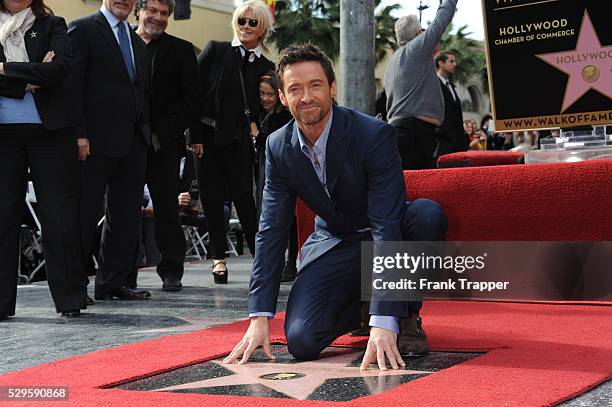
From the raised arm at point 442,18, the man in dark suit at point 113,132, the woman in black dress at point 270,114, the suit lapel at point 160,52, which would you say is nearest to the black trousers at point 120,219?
the man in dark suit at point 113,132

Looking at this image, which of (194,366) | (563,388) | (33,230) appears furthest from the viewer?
(33,230)

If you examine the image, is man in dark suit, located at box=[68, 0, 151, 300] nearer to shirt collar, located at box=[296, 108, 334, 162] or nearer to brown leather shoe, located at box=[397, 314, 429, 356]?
shirt collar, located at box=[296, 108, 334, 162]

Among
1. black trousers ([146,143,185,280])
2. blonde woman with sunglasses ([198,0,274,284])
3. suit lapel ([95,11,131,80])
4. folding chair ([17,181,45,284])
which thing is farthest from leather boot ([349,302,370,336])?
folding chair ([17,181,45,284])

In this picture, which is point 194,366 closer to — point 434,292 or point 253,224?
point 434,292

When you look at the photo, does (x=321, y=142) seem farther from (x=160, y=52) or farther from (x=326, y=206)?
(x=160, y=52)

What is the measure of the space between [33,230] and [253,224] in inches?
126

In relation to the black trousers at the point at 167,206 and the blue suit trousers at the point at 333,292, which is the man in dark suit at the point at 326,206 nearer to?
the blue suit trousers at the point at 333,292

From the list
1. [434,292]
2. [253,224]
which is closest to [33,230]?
[253,224]

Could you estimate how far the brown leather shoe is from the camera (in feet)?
12.2

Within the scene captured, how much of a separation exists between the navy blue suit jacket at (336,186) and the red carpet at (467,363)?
16.8 inches

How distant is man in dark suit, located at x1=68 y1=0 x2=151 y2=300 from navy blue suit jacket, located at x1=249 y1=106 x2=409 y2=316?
228cm

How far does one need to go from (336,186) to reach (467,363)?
0.85m

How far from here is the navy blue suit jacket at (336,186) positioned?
3.69 m

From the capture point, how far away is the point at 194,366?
369 cm
